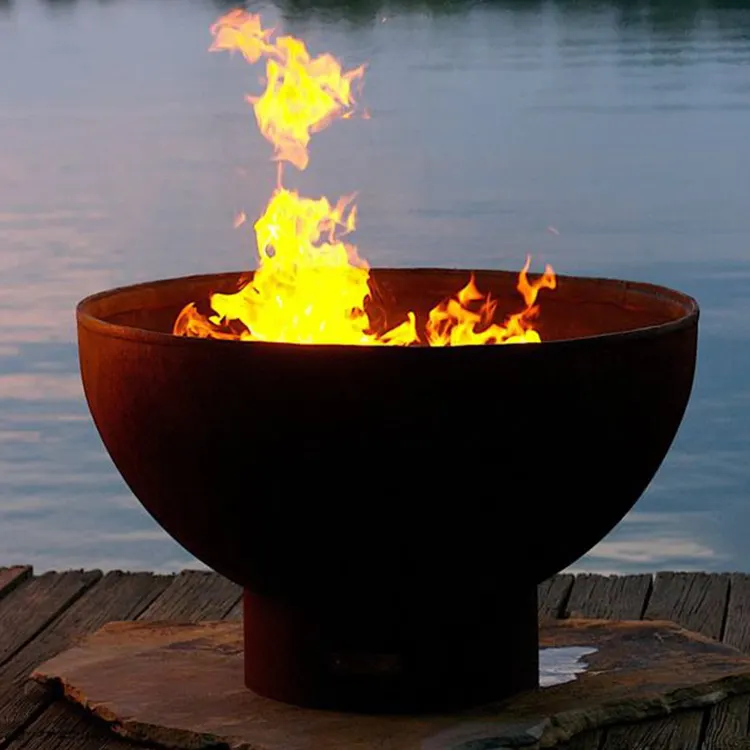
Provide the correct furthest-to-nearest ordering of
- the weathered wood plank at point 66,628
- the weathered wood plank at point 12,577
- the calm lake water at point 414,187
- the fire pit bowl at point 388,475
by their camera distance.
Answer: the calm lake water at point 414,187
the weathered wood plank at point 12,577
the weathered wood plank at point 66,628
the fire pit bowl at point 388,475

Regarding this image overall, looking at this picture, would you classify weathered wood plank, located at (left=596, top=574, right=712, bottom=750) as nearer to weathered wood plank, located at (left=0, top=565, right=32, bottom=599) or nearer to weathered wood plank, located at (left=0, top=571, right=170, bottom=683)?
weathered wood plank, located at (left=0, top=571, right=170, bottom=683)

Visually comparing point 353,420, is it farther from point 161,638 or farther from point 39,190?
point 39,190

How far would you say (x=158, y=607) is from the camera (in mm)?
4312

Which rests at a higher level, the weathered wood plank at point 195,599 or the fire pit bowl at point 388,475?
the fire pit bowl at point 388,475

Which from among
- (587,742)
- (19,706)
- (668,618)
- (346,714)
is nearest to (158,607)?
(19,706)

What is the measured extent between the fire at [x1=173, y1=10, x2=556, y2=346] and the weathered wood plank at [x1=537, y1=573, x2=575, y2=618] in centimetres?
70

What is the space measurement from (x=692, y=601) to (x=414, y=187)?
8707mm

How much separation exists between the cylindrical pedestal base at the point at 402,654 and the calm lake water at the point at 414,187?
1720 millimetres

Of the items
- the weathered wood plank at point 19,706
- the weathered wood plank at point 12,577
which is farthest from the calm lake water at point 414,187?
the weathered wood plank at point 19,706

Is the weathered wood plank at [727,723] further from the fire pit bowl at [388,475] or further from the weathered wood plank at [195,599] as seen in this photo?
the weathered wood plank at [195,599]

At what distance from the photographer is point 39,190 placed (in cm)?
1326

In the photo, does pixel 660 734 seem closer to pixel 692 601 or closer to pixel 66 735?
pixel 692 601

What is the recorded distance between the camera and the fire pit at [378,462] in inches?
125

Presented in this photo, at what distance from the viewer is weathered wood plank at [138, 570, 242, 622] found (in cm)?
427
